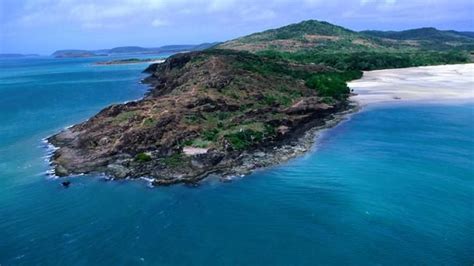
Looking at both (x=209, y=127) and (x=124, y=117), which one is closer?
(x=209, y=127)

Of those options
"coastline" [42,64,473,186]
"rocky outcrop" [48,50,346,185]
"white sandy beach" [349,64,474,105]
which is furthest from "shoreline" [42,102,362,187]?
"white sandy beach" [349,64,474,105]

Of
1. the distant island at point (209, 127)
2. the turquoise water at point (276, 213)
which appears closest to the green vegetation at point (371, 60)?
the distant island at point (209, 127)

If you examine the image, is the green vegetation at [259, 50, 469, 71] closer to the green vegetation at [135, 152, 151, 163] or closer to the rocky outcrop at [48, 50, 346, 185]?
the rocky outcrop at [48, 50, 346, 185]

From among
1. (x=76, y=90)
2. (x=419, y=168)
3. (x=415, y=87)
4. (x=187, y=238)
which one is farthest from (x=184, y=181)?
(x=76, y=90)

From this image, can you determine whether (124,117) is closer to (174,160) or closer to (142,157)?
(142,157)

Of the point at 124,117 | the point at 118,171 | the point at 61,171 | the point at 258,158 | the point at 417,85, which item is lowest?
the point at 61,171

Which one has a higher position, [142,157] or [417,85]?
[417,85]

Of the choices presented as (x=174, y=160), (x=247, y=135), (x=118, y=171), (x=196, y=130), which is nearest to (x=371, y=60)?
(x=247, y=135)

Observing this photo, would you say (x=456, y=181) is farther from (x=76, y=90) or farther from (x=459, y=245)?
(x=76, y=90)
